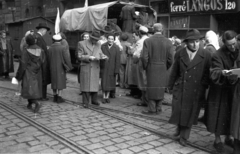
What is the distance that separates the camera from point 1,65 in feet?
39.8

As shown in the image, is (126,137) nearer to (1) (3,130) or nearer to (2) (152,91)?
(2) (152,91)

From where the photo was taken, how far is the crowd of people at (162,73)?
14.5 feet

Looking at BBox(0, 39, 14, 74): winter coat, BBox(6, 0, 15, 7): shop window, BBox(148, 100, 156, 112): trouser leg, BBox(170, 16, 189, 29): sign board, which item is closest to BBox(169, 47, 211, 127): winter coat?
BBox(148, 100, 156, 112): trouser leg

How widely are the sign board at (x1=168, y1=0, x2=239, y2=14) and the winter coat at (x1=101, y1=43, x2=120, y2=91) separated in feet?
25.0

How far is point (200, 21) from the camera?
48.8ft

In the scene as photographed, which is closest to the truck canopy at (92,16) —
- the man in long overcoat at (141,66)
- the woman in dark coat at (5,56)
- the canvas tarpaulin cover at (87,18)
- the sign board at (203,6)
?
the canvas tarpaulin cover at (87,18)

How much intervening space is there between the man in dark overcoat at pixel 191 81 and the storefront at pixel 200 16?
31.3 feet

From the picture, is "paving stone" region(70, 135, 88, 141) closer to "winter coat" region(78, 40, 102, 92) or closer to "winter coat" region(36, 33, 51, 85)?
"winter coat" region(78, 40, 102, 92)

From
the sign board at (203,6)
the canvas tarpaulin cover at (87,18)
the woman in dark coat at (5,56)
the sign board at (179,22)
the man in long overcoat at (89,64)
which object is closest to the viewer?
the man in long overcoat at (89,64)

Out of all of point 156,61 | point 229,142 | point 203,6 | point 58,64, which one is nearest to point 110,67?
point 58,64

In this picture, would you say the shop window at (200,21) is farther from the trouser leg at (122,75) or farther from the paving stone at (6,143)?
the paving stone at (6,143)

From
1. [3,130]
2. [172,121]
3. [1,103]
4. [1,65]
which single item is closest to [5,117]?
[3,130]

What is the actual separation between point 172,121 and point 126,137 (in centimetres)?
89

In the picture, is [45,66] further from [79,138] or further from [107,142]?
[107,142]
